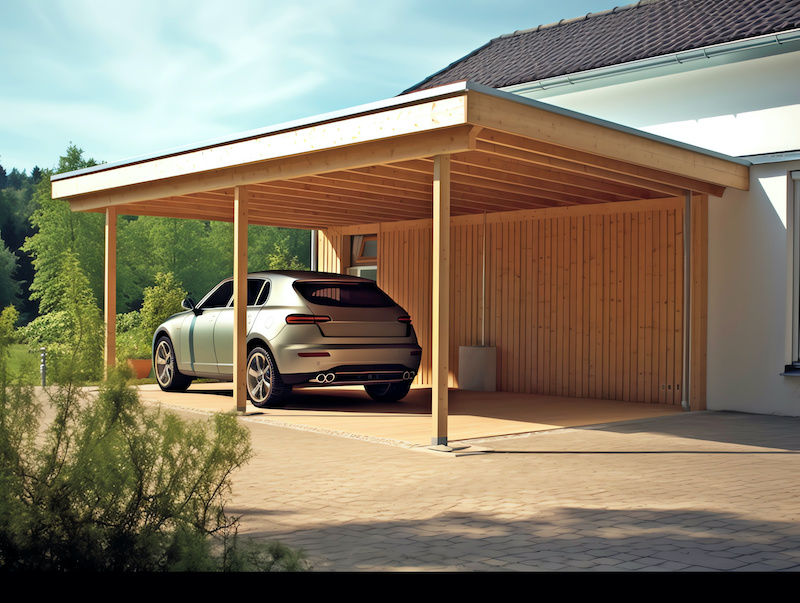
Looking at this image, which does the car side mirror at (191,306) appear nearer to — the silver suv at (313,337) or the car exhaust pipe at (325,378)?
the silver suv at (313,337)

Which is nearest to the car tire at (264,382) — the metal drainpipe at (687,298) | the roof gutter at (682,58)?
the metal drainpipe at (687,298)

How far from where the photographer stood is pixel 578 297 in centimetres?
1325

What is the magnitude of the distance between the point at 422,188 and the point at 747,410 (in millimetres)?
4959

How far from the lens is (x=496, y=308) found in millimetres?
14359

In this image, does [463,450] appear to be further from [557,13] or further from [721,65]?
[557,13]

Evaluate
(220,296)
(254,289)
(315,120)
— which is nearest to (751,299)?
(315,120)

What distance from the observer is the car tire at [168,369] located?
42.7 ft

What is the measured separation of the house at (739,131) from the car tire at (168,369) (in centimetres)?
731

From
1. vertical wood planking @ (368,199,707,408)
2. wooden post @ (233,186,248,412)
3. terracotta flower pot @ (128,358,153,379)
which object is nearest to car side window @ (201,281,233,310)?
wooden post @ (233,186,248,412)

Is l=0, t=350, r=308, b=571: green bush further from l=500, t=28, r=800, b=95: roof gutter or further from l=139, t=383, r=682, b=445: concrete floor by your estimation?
l=500, t=28, r=800, b=95: roof gutter

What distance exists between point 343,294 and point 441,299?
3.14 m

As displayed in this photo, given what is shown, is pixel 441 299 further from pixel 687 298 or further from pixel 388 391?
pixel 687 298

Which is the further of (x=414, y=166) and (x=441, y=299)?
(x=414, y=166)
